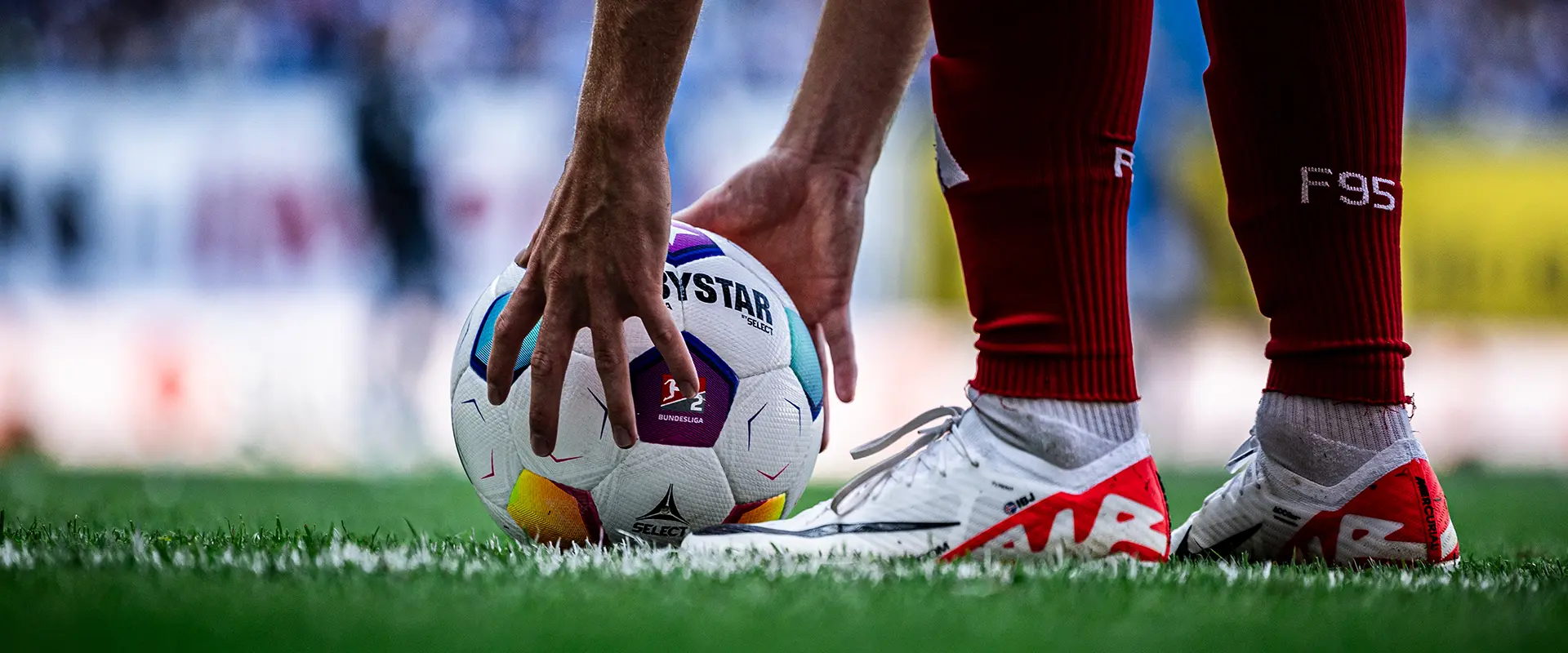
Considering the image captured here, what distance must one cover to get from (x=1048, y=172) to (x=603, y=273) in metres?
0.55

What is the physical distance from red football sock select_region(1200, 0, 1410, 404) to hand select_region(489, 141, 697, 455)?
0.80 m

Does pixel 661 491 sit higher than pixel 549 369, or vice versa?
pixel 549 369

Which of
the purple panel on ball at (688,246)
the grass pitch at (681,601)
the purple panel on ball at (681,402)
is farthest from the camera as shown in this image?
the purple panel on ball at (688,246)

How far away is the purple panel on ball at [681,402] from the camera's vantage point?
186 cm

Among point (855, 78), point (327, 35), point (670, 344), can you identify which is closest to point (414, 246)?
point (327, 35)

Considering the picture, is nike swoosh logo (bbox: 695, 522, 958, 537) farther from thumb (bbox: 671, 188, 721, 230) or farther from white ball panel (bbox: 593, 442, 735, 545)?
thumb (bbox: 671, 188, 721, 230)

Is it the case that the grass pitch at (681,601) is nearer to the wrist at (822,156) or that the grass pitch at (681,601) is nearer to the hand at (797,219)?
the hand at (797,219)

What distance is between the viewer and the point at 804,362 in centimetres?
208

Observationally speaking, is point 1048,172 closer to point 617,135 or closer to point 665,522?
point 617,135

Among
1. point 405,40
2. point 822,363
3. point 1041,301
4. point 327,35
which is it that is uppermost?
point 327,35

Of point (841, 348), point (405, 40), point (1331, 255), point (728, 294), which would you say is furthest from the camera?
point (405, 40)

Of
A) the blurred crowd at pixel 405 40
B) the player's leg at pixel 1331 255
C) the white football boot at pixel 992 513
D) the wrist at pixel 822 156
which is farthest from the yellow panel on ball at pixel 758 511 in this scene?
the blurred crowd at pixel 405 40

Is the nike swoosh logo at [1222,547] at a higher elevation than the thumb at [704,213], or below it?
below

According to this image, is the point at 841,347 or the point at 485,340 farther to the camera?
the point at 841,347
